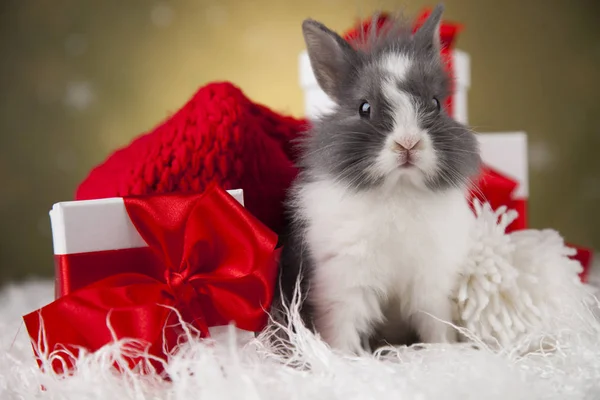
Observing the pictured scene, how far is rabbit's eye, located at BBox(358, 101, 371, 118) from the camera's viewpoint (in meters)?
0.82

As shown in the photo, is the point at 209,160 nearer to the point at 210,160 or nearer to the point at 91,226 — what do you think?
the point at 210,160

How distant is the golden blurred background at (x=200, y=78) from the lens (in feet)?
5.85

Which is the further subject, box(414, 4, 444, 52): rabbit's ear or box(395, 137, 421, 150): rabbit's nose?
box(414, 4, 444, 52): rabbit's ear

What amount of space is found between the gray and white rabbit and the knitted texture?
0.07m

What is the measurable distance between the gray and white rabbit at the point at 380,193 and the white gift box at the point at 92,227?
0.26 metres

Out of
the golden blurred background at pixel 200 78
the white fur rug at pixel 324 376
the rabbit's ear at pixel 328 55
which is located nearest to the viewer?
the white fur rug at pixel 324 376

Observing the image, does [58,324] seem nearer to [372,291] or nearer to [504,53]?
[372,291]

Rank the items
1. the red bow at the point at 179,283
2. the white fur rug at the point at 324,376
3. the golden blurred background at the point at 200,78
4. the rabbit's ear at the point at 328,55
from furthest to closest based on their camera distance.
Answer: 1. the golden blurred background at the point at 200,78
2. the rabbit's ear at the point at 328,55
3. the red bow at the point at 179,283
4. the white fur rug at the point at 324,376

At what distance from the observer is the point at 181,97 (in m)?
1.88

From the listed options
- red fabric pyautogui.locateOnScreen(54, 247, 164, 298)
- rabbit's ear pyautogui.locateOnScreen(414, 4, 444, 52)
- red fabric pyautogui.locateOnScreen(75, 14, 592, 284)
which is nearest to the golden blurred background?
red fabric pyautogui.locateOnScreen(75, 14, 592, 284)

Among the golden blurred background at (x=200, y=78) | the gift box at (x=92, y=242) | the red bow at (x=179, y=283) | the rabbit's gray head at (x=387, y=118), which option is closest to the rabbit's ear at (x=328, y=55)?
the rabbit's gray head at (x=387, y=118)

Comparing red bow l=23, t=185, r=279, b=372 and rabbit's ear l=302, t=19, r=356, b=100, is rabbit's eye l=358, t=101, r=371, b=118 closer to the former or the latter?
rabbit's ear l=302, t=19, r=356, b=100

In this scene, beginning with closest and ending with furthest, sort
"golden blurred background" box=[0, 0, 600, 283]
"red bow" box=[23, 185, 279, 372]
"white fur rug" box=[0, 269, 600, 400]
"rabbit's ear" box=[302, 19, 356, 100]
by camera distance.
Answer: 1. "white fur rug" box=[0, 269, 600, 400]
2. "red bow" box=[23, 185, 279, 372]
3. "rabbit's ear" box=[302, 19, 356, 100]
4. "golden blurred background" box=[0, 0, 600, 283]

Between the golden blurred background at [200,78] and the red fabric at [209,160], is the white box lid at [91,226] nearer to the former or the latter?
the red fabric at [209,160]
